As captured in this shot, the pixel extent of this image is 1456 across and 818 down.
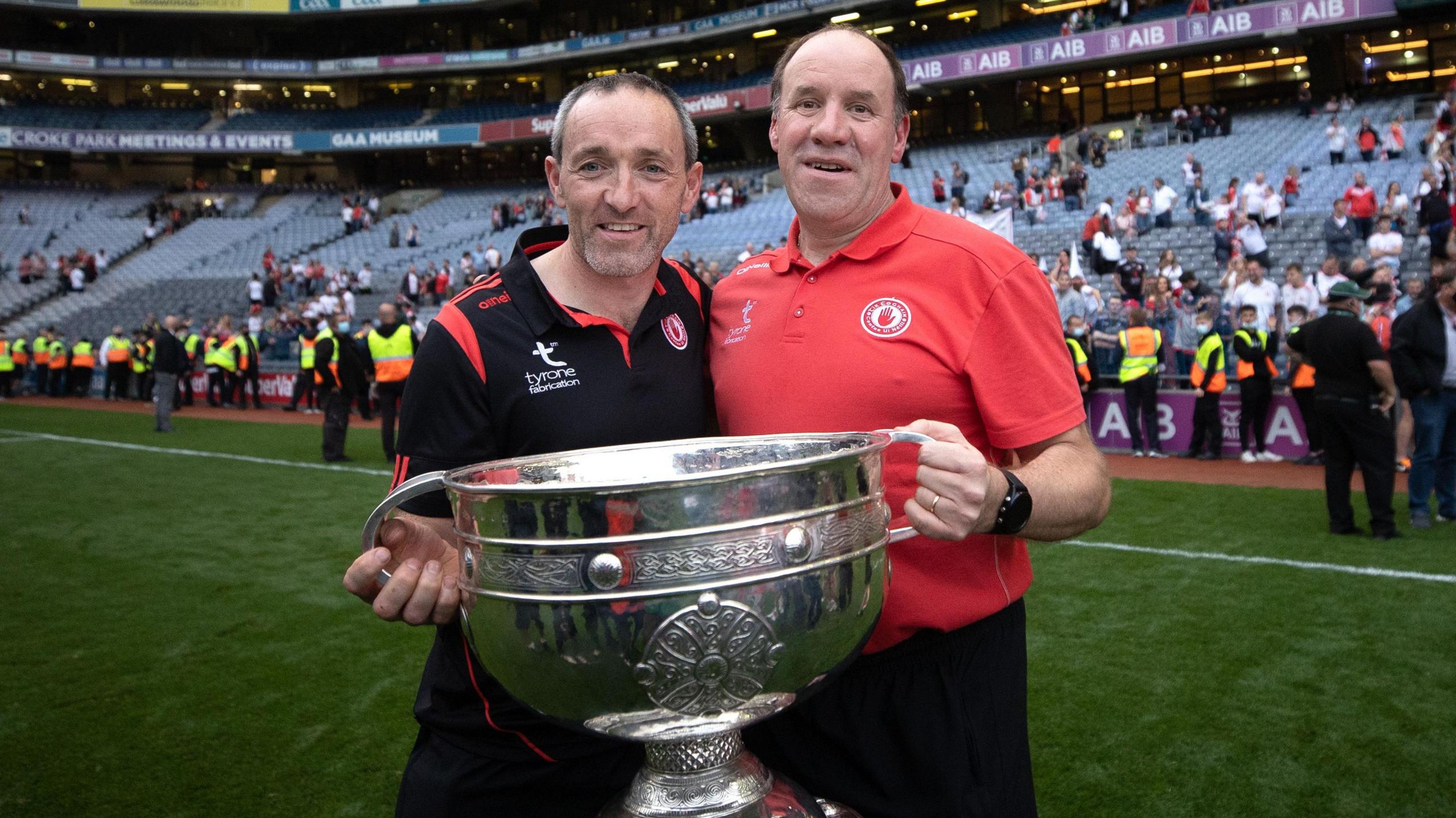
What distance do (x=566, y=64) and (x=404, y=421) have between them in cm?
4501

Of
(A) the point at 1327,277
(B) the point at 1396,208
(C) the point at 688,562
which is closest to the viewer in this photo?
(C) the point at 688,562

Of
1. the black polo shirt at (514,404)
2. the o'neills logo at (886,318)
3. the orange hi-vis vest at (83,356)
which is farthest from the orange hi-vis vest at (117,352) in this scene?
the o'neills logo at (886,318)

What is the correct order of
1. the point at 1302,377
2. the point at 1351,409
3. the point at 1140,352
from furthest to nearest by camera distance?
the point at 1140,352 < the point at 1302,377 < the point at 1351,409

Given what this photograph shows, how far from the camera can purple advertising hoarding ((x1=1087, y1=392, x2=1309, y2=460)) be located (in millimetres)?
11078

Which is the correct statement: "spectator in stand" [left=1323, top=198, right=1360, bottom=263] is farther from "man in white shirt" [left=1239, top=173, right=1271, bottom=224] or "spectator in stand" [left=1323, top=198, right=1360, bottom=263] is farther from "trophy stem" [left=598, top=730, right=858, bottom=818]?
"trophy stem" [left=598, top=730, right=858, bottom=818]

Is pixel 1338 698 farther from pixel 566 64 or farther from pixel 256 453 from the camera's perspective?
pixel 566 64

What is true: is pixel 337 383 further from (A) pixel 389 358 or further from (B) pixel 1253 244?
(B) pixel 1253 244

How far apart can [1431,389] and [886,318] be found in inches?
305

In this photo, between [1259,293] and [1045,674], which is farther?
[1259,293]

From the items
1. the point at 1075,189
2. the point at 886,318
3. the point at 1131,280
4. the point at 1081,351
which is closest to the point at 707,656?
the point at 886,318

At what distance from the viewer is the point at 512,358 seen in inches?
69.6

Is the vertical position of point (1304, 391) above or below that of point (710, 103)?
below

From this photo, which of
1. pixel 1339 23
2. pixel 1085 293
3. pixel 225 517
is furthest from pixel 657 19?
pixel 225 517

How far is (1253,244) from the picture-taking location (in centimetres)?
1523
